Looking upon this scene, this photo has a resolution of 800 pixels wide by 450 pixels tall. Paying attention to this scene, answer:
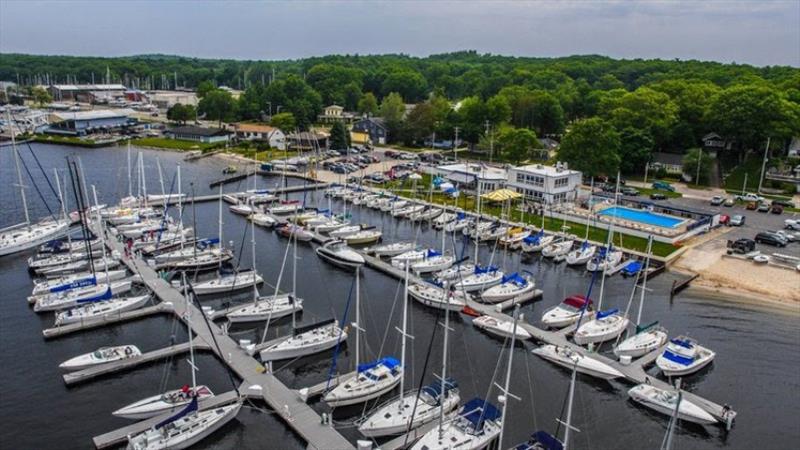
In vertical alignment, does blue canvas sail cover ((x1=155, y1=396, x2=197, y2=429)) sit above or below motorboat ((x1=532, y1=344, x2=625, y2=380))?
below

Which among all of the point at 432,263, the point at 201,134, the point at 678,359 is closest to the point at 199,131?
the point at 201,134

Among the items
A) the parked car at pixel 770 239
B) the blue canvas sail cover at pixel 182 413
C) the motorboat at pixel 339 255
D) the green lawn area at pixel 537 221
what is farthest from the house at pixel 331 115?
the blue canvas sail cover at pixel 182 413

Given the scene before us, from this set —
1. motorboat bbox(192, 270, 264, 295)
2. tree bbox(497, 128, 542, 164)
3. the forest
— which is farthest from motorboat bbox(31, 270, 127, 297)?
tree bbox(497, 128, 542, 164)

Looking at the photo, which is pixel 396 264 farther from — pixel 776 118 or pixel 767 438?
pixel 776 118

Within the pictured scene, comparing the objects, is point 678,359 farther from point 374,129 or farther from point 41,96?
point 41,96

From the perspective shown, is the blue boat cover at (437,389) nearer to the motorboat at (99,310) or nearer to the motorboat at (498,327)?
the motorboat at (498,327)

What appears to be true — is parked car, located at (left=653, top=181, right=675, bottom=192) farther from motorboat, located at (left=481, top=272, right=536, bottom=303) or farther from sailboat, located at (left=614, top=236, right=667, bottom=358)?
sailboat, located at (left=614, top=236, right=667, bottom=358)

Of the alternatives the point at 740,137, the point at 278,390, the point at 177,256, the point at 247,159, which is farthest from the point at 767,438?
the point at 247,159

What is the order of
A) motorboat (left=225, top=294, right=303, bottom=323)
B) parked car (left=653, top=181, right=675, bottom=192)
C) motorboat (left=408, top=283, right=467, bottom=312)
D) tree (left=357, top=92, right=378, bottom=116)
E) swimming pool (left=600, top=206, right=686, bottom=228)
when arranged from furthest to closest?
tree (left=357, top=92, right=378, bottom=116)
parked car (left=653, top=181, right=675, bottom=192)
swimming pool (left=600, top=206, right=686, bottom=228)
motorboat (left=408, top=283, right=467, bottom=312)
motorboat (left=225, top=294, right=303, bottom=323)
